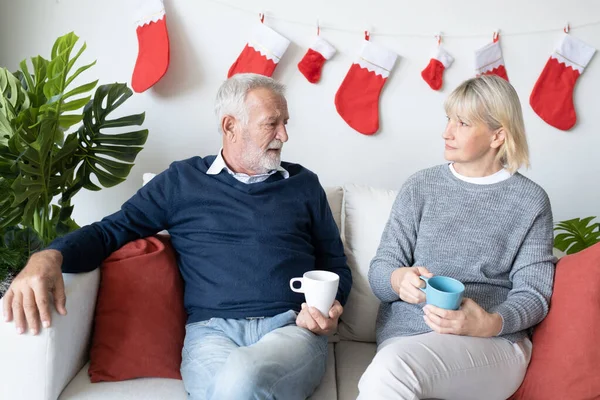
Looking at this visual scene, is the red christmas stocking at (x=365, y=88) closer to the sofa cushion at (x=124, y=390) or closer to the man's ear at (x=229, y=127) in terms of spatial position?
the man's ear at (x=229, y=127)

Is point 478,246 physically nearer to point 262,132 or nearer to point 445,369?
point 445,369

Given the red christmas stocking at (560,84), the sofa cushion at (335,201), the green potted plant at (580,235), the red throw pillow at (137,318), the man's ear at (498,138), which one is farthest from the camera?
the red christmas stocking at (560,84)

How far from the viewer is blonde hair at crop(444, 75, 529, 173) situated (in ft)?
5.55

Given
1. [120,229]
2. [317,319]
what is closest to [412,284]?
[317,319]

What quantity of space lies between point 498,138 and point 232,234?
87 cm

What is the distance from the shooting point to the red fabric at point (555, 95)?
2596mm

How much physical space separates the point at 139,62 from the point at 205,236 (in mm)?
948

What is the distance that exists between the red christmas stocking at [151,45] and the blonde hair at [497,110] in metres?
1.23

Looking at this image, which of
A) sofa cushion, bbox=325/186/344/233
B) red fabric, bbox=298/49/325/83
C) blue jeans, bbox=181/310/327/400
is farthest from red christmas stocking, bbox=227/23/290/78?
blue jeans, bbox=181/310/327/400

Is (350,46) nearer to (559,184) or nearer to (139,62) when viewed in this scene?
(139,62)

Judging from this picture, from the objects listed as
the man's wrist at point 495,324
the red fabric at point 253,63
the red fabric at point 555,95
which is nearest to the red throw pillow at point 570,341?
the man's wrist at point 495,324

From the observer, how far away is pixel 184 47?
243 centimetres

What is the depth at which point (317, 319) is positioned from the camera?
1.53 metres

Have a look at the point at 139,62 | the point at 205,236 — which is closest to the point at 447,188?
the point at 205,236
